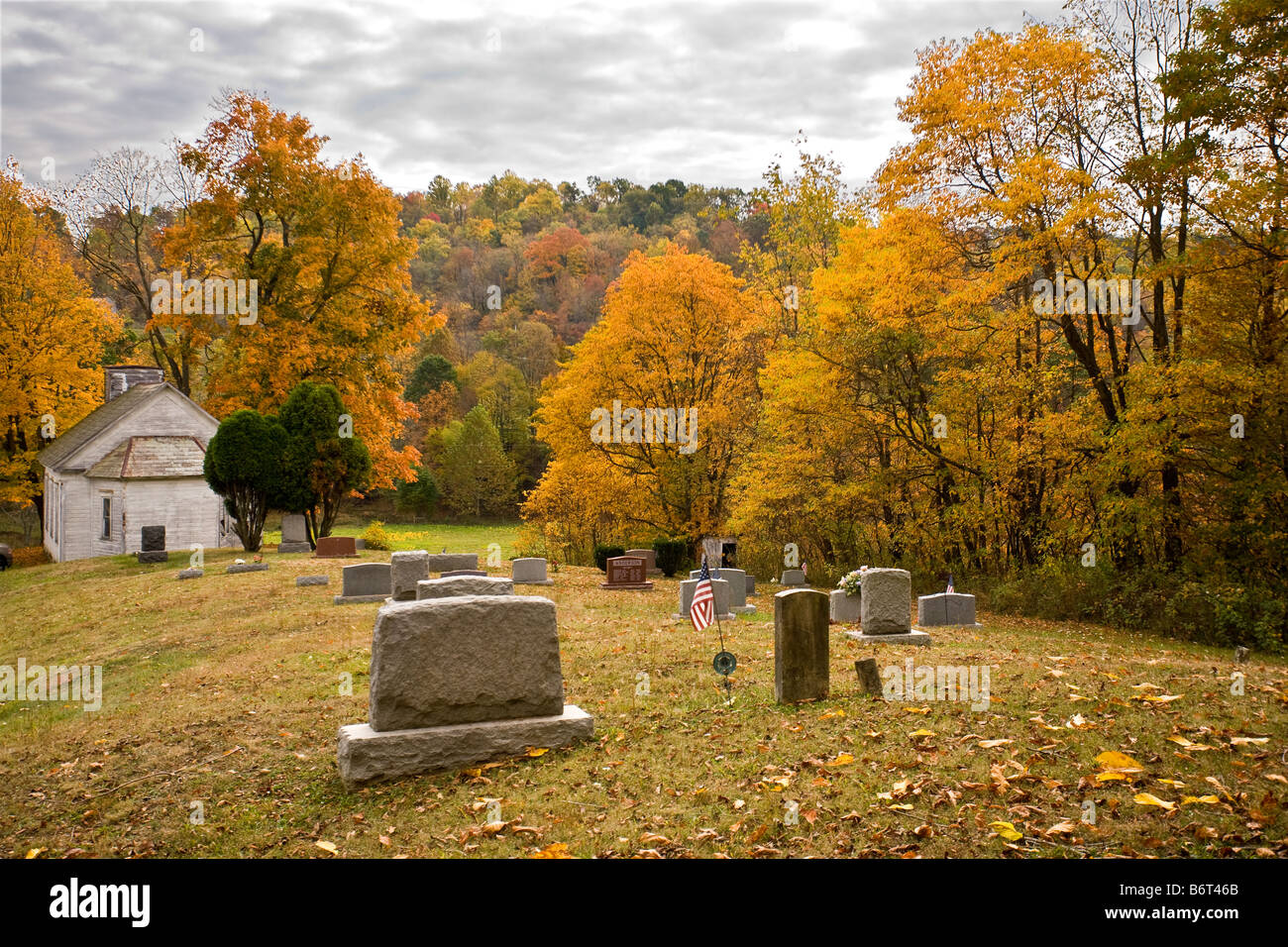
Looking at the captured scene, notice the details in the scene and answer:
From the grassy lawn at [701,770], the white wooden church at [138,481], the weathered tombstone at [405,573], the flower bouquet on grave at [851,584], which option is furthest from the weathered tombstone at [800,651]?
the white wooden church at [138,481]

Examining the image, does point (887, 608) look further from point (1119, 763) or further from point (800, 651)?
point (1119, 763)

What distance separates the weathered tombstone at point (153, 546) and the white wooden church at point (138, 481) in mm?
2714

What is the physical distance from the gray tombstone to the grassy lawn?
869 millimetres

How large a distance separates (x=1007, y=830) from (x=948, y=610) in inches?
428

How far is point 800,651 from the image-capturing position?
862 cm

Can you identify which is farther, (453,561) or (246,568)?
(246,568)

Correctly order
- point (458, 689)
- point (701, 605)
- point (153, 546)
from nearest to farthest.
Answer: point (458, 689) → point (701, 605) → point (153, 546)

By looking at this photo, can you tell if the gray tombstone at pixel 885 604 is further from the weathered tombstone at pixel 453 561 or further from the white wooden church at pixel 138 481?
the white wooden church at pixel 138 481

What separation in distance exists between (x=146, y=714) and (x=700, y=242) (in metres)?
76.4

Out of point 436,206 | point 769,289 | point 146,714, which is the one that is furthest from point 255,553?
point 436,206

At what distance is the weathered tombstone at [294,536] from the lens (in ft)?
86.6

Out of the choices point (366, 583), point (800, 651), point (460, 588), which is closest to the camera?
point (460, 588)

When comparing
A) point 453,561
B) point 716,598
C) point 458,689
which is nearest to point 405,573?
point 453,561

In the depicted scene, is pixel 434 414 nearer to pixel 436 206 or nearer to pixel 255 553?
pixel 255 553
